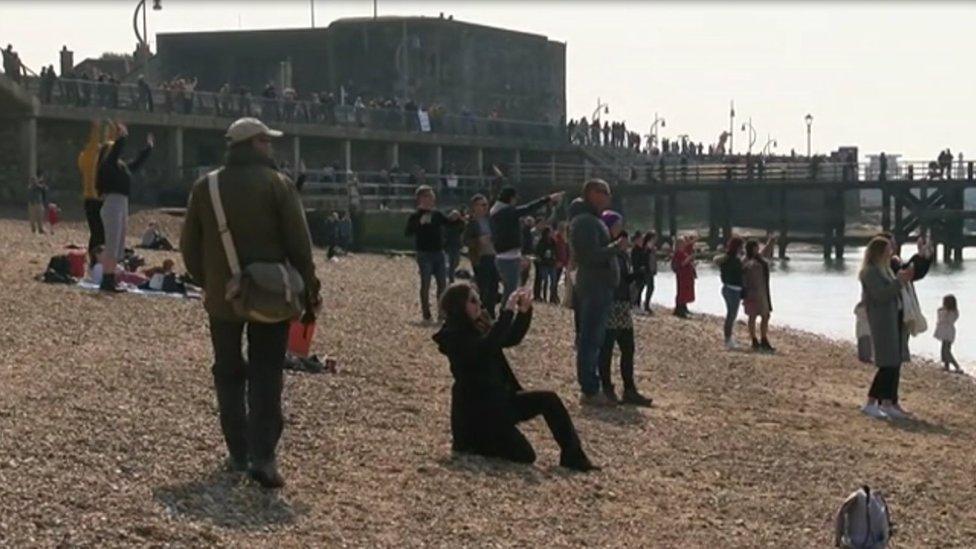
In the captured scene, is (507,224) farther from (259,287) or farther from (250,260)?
(259,287)

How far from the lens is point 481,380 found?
972 centimetres

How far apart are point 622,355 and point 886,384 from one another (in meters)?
2.46

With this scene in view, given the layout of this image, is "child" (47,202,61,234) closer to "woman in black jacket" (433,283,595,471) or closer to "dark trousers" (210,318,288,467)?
"woman in black jacket" (433,283,595,471)

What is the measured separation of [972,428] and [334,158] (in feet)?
114

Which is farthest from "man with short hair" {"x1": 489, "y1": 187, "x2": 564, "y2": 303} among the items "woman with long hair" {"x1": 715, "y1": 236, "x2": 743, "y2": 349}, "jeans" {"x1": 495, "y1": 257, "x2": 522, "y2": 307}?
"woman with long hair" {"x1": 715, "y1": 236, "x2": 743, "y2": 349}

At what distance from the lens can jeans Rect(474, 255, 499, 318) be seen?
15797 mm

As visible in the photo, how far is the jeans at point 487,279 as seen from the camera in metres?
15.8

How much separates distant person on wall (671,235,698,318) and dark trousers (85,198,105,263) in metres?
9.84

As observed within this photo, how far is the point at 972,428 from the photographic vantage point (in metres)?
14.8

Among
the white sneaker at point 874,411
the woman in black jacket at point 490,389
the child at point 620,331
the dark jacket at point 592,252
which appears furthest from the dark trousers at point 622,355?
the woman in black jacket at point 490,389

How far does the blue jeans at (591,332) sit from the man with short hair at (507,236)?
2.62 meters

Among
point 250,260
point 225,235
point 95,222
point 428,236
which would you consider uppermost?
point 225,235

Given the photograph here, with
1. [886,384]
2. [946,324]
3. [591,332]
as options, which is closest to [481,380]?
[591,332]

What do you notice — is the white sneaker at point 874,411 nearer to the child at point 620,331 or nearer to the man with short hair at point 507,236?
the child at point 620,331
